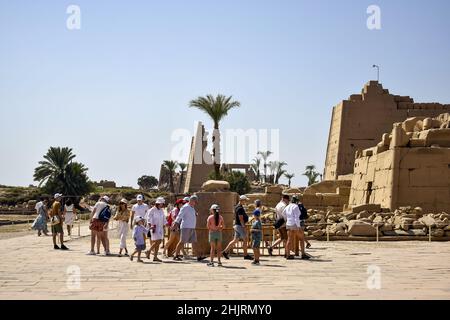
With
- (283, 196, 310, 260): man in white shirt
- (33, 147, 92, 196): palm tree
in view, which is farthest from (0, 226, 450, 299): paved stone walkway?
(33, 147, 92, 196): palm tree

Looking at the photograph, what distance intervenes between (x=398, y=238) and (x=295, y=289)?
1071cm

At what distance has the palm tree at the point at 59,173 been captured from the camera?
5141 cm

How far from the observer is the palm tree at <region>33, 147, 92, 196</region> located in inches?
2024

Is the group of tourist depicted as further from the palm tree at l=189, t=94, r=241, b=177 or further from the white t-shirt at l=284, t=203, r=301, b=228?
the palm tree at l=189, t=94, r=241, b=177

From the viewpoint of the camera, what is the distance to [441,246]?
53.6 feet

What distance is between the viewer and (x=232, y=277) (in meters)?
9.98

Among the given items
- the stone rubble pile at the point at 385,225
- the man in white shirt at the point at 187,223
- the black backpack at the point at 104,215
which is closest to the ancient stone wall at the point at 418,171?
the stone rubble pile at the point at 385,225

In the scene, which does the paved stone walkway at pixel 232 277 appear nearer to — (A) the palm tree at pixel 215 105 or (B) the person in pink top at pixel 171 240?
(B) the person in pink top at pixel 171 240

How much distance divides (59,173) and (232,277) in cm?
4418

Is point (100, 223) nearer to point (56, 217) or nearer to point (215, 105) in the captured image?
point (56, 217)

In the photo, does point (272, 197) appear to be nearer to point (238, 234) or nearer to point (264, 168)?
point (238, 234)

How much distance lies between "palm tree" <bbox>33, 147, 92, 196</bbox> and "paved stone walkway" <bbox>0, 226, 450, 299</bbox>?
37.5 meters

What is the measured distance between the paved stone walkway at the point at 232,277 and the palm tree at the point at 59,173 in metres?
37.5
